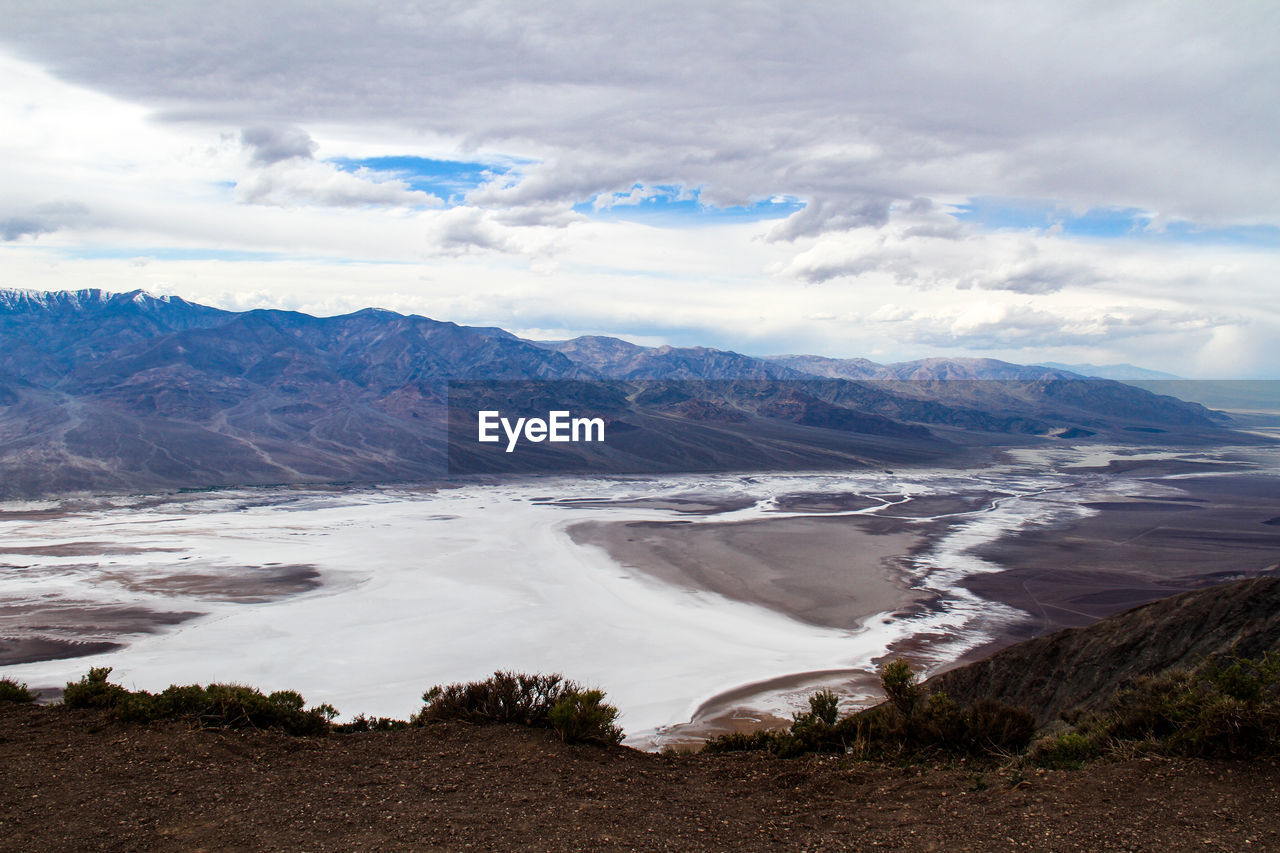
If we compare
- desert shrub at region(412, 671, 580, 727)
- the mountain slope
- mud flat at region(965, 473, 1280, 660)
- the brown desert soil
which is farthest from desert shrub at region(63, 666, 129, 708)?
mud flat at region(965, 473, 1280, 660)

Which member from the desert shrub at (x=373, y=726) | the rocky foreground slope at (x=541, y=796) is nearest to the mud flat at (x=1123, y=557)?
the rocky foreground slope at (x=541, y=796)

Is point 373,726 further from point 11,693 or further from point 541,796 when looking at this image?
point 11,693

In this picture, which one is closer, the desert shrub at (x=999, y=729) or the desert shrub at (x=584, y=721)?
the desert shrub at (x=999, y=729)

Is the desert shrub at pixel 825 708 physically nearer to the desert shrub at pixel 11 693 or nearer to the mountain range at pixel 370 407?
the desert shrub at pixel 11 693

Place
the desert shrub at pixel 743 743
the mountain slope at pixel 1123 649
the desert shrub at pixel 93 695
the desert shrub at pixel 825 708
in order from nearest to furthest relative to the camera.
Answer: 1. the desert shrub at pixel 93 695
2. the desert shrub at pixel 743 743
3. the desert shrub at pixel 825 708
4. the mountain slope at pixel 1123 649

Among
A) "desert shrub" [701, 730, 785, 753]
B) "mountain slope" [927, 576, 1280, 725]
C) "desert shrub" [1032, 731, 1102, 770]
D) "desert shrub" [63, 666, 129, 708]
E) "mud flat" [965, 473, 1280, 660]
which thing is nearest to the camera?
"desert shrub" [1032, 731, 1102, 770]

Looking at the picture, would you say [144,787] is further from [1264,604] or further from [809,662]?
[809,662]

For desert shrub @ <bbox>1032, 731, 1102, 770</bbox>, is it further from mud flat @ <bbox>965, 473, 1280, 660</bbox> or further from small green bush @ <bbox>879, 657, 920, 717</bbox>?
mud flat @ <bbox>965, 473, 1280, 660</bbox>
